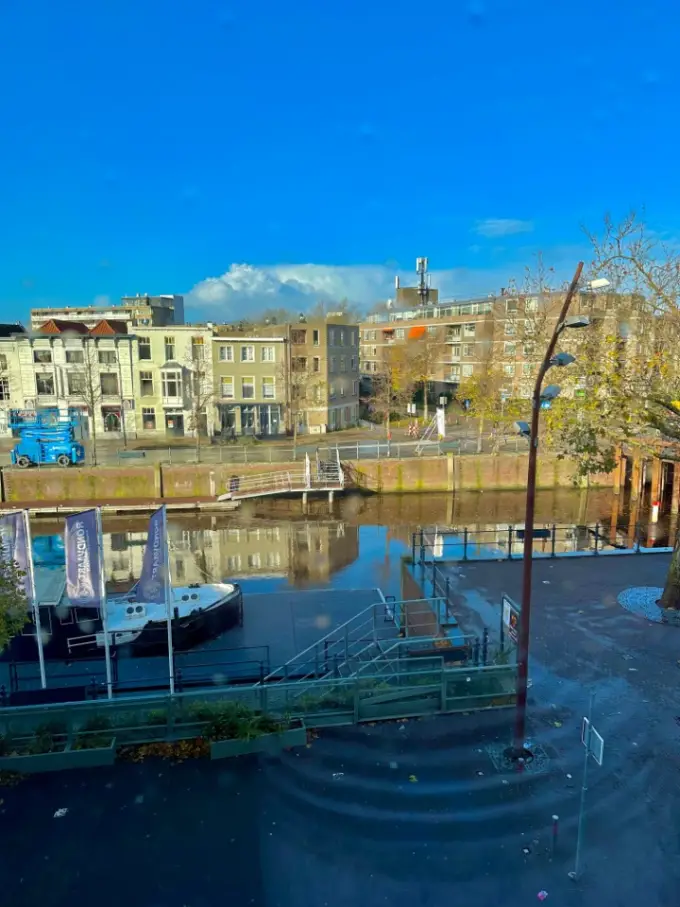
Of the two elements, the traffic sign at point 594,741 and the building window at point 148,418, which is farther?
the building window at point 148,418

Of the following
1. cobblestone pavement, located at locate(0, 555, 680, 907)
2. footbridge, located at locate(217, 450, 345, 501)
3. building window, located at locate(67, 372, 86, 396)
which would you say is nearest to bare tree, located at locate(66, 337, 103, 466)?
building window, located at locate(67, 372, 86, 396)

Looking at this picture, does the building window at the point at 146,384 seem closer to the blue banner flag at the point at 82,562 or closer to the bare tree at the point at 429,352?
the bare tree at the point at 429,352

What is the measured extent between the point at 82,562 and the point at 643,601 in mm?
13230

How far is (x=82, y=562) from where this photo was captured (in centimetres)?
1244

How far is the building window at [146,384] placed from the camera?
49.9 m

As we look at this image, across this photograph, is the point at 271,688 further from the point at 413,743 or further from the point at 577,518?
the point at 577,518

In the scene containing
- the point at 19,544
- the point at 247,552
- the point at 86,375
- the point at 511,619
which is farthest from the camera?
the point at 86,375

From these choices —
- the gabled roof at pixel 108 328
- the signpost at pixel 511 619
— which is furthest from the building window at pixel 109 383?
the signpost at pixel 511 619

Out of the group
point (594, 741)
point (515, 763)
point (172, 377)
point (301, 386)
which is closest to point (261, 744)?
point (515, 763)

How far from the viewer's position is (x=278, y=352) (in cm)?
5175

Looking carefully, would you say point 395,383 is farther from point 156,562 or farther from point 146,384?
point 156,562

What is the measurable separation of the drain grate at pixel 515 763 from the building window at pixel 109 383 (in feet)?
149

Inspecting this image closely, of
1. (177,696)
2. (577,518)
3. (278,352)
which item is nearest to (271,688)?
(177,696)

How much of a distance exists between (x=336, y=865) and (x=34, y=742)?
17.4 feet
